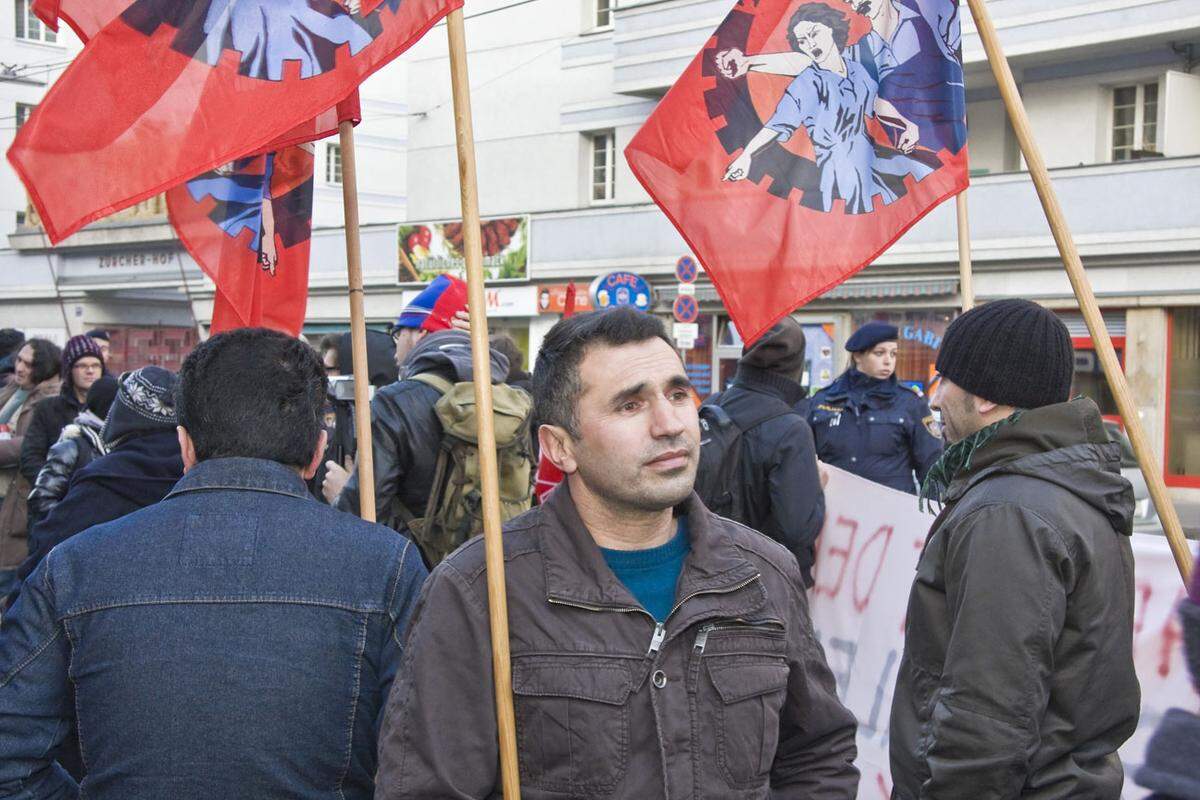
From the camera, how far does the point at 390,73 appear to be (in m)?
36.6

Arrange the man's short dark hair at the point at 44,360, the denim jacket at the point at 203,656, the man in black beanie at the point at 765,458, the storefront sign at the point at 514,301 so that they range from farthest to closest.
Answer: the storefront sign at the point at 514,301 → the man's short dark hair at the point at 44,360 → the man in black beanie at the point at 765,458 → the denim jacket at the point at 203,656

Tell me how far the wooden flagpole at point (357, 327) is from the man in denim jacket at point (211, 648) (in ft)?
3.56

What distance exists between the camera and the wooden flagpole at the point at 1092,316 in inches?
129

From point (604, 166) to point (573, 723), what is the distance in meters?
25.1

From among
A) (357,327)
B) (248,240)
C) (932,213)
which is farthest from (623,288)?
(357,327)

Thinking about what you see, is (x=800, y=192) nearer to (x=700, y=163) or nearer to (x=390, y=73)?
(x=700, y=163)

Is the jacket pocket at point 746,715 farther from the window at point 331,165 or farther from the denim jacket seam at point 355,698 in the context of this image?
the window at point 331,165

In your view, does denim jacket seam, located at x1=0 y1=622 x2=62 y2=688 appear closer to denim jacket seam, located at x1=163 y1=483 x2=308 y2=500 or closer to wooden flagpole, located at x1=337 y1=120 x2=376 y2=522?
denim jacket seam, located at x1=163 y1=483 x2=308 y2=500

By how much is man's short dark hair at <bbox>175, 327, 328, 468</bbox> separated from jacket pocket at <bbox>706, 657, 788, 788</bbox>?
0.97 metres

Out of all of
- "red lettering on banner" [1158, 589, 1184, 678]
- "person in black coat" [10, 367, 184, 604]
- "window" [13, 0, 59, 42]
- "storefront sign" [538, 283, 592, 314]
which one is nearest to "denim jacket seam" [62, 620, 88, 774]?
"person in black coat" [10, 367, 184, 604]

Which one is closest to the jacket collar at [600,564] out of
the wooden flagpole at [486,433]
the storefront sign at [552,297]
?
the wooden flagpole at [486,433]

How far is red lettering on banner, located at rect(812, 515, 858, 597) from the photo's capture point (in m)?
5.37

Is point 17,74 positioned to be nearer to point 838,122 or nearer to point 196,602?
point 838,122

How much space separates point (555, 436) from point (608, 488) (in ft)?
0.60
